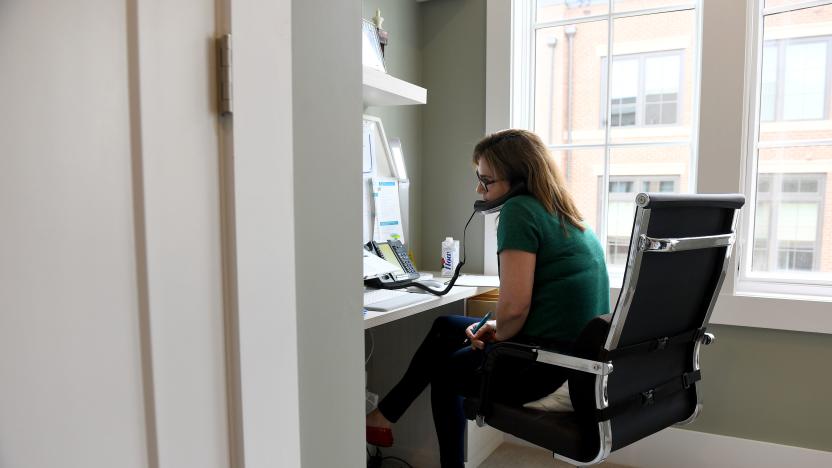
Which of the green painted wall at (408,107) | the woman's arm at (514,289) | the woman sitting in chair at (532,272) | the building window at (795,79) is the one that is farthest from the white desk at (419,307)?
the building window at (795,79)

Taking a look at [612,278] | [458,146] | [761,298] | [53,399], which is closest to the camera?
[53,399]

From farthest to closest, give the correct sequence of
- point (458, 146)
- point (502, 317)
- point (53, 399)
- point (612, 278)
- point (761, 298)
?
point (458, 146) → point (612, 278) → point (761, 298) → point (502, 317) → point (53, 399)

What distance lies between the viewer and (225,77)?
64cm

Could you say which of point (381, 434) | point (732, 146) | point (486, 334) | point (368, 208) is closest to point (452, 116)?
point (368, 208)

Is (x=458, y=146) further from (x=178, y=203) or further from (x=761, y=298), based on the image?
(x=178, y=203)

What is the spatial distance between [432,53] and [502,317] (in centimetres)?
161

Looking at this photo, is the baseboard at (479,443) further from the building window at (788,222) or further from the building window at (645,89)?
the building window at (645,89)

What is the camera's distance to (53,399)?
50cm

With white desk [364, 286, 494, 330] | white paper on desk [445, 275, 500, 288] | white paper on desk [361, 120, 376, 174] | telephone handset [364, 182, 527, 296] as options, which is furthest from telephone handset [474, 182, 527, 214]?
white paper on desk [361, 120, 376, 174]

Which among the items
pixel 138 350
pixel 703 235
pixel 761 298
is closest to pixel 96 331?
pixel 138 350

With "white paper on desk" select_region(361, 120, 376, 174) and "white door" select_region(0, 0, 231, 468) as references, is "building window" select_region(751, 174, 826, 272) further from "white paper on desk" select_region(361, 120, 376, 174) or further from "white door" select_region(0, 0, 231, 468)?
"white door" select_region(0, 0, 231, 468)

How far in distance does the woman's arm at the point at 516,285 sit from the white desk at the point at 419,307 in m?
0.26

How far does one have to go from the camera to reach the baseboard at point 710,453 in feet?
7.13

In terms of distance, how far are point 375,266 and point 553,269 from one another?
69cm
